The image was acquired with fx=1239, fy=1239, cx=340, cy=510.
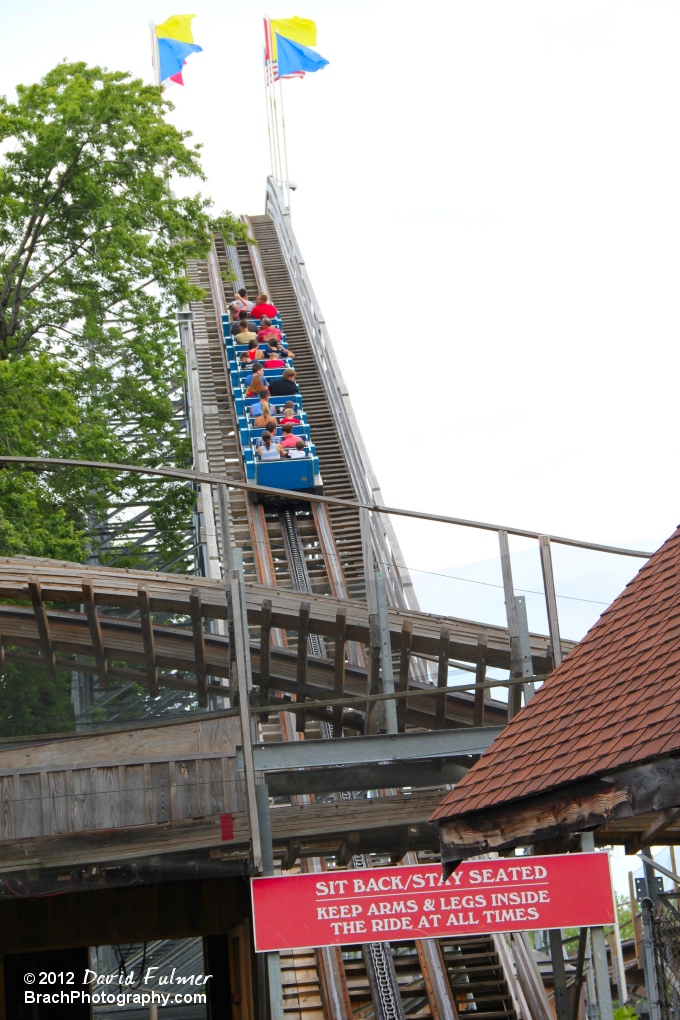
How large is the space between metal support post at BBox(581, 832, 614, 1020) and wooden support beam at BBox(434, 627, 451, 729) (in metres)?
2.85

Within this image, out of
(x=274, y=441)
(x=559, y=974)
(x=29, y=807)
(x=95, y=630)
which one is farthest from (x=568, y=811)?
(x=274, y=441)

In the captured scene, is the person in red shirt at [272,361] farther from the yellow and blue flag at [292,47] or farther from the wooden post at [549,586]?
the yellow and blue flag at [292,47]

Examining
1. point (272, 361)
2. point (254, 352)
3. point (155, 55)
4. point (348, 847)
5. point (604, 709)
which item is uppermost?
point (155, 55)

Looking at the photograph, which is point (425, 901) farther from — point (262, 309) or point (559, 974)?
point (262, 309)

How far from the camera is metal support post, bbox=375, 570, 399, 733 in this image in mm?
9164

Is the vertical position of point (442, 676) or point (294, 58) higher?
point (294, 58)

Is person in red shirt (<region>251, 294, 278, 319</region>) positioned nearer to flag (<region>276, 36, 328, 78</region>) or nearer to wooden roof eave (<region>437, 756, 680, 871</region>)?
flag (<region>276, 36, 328, 78</region>)

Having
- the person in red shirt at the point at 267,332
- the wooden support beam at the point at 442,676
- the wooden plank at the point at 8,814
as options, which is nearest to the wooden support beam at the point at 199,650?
the wooden plank at the point at 8,814

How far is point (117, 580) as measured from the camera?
8.99 metres

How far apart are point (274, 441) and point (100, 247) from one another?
551 centimetres

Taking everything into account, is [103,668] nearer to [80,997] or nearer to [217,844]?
[217,844]

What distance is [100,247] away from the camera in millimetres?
23047

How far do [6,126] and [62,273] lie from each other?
3143 mm

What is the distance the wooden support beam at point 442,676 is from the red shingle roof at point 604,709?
232 cm
